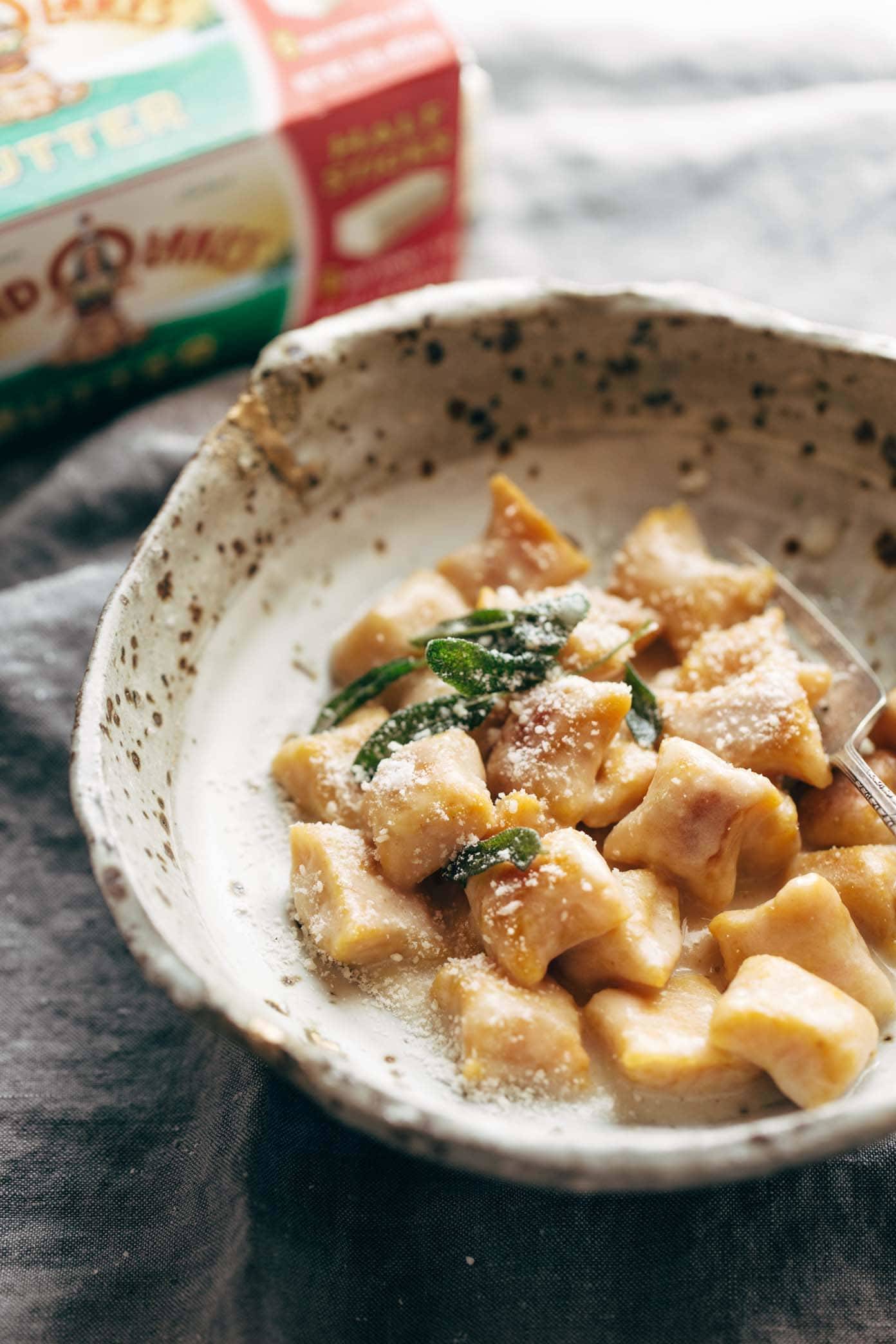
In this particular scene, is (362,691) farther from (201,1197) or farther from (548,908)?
(201,1197)

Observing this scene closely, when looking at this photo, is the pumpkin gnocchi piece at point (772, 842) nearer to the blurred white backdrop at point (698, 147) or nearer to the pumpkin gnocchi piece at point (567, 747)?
the pumpkin gnocchi piece at point (567, 747)

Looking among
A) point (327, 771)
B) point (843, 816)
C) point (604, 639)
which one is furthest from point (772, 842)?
point (327, 771)

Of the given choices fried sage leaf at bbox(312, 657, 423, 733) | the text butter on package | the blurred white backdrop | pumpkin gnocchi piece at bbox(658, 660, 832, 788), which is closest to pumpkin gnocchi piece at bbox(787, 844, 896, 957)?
pumpkin gnocchi piece at bbox(658, 660, 832, 788)

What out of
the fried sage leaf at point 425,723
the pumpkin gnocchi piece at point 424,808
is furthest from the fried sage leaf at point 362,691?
the pumpkin gnocchi piece at point 424,808

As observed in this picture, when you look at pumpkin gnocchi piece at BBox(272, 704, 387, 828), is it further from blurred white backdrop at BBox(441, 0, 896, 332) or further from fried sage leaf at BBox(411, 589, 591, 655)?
blurred white backdrop at BBox(441, 0, 896, 332)

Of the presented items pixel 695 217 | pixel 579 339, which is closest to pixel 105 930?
pixel 579 339

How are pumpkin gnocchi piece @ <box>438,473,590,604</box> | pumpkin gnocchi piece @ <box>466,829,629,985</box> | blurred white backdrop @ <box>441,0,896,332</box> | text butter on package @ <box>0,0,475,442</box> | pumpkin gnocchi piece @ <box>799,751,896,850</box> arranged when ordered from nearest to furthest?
1. pumpkin gnocchi piece @ <box>466,829,629,985</box>
2. pumpkin gnocchi piece @ <box>799,751,896,850</box>
3. pumpkin gnocchi piece @ <box>438,473,590,604</box>
4. text butter on package @ <box>0,0,475,442</box>
5. blurred white backdrop @ <box>441,0,896,332</box>
